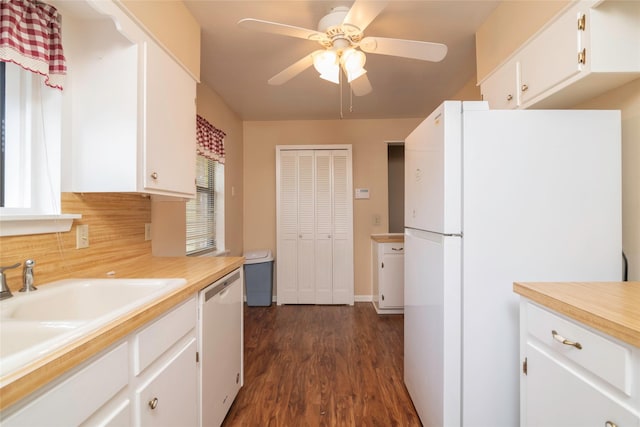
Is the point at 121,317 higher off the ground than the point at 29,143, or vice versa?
the point at 29,143

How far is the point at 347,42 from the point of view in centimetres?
171

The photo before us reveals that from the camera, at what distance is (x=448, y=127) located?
133 centimetres

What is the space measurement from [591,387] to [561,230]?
0.70 meters

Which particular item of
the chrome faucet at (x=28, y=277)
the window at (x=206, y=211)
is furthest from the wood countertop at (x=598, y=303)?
the window at (x=206, y=211)

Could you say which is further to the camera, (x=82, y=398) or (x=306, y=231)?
(x=306, y=231)

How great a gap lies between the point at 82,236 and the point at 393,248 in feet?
9.35

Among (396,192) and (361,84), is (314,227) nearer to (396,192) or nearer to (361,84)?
(396,192)

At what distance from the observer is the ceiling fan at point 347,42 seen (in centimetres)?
145

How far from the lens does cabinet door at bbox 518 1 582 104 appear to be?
1.26 m

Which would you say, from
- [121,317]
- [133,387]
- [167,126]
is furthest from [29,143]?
[133,387]

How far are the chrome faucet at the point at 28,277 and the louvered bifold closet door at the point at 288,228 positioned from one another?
8.97 ft

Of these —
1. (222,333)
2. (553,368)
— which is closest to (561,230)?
(553,368)

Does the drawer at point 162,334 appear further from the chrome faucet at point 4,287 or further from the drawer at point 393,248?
the drawer at point 393,248

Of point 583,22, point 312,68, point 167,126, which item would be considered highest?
point 312,68
